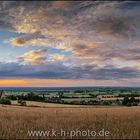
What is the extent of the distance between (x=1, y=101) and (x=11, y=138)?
63.9ft

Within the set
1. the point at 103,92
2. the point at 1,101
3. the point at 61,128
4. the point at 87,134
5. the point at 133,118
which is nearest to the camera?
the point at 87,134

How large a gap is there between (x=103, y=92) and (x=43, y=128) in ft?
99.3

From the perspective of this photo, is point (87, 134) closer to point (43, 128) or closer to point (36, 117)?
point (43, 128)

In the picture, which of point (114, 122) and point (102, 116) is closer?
point (114, 122)

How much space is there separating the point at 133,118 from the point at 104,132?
3953 millimetres

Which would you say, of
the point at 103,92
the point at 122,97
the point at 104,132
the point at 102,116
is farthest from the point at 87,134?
the point at 103,92

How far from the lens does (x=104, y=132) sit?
1175 cm

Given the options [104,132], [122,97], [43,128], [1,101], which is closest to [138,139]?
[104,132]

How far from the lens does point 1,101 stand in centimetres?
2998

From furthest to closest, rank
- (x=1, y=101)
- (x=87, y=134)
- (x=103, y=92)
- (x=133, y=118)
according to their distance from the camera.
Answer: (x=103, y=92), (x=1, y=101), (x=133, y=118), (x=87, y=134)

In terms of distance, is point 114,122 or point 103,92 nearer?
point 114,122

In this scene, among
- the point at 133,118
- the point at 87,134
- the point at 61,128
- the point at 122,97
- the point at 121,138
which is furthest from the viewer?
the point at 122,97

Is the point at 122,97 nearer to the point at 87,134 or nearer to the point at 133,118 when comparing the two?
the point at 133,118

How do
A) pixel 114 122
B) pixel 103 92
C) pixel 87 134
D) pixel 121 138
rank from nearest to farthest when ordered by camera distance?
pixel 121 138
pixel 87 134
pixel 114 122
pixel 103 92
